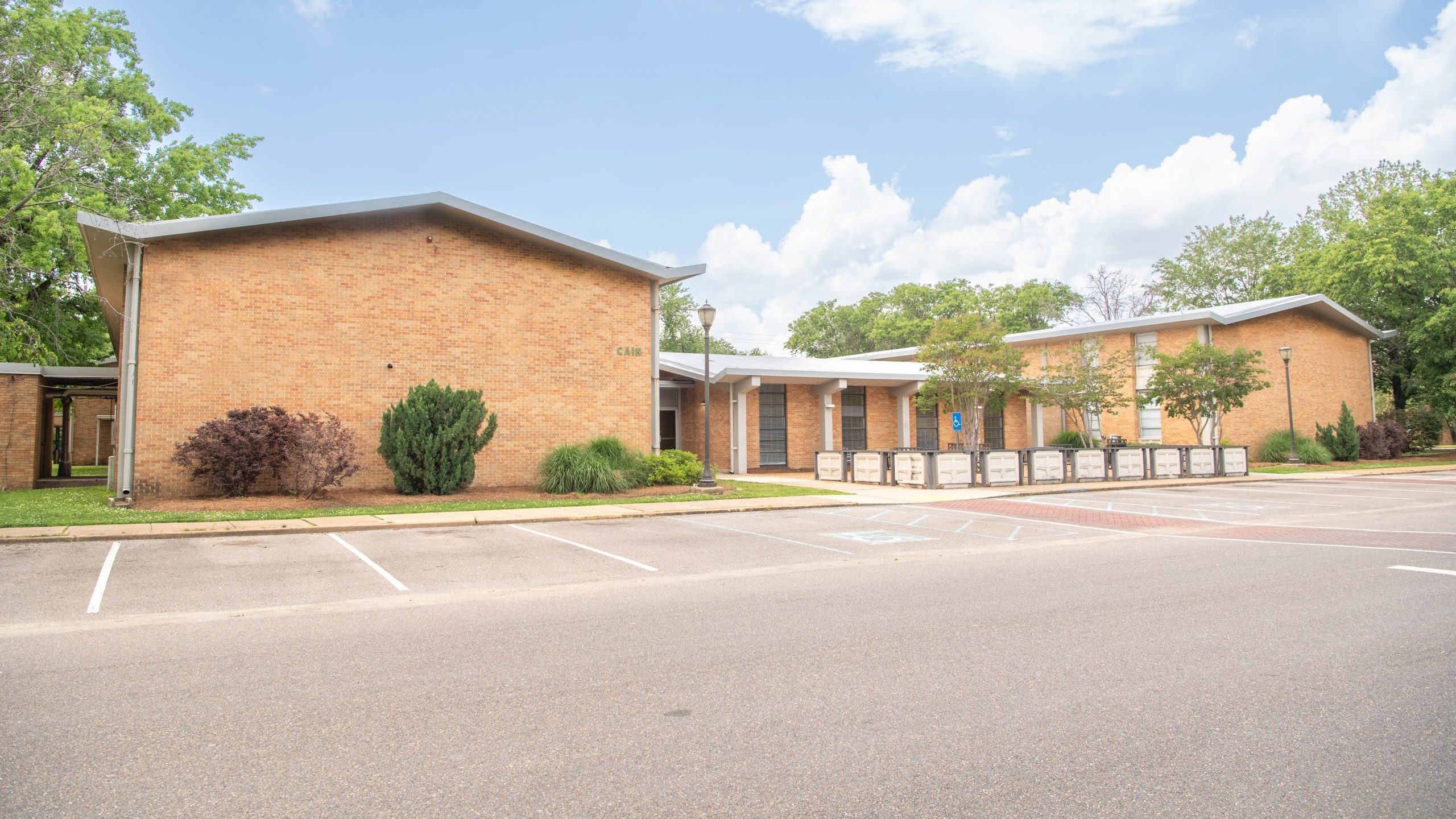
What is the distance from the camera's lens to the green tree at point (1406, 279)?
3797 centimetres

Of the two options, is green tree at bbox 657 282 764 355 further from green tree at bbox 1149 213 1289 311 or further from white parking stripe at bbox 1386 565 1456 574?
white parking stripe at bbox 1386 565 1456 574

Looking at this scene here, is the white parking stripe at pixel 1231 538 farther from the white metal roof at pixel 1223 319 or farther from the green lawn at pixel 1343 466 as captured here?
the white metal roof at pixel 1223 319

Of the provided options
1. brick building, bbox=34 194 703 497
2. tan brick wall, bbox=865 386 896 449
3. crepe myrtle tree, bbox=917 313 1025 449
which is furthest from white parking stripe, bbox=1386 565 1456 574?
tan brick wall, bbox=865 386 896 449

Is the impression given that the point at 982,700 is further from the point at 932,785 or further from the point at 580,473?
the point at 580,473

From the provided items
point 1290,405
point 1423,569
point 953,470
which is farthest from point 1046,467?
point 1423,569

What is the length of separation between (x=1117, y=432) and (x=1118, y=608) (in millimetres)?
35176

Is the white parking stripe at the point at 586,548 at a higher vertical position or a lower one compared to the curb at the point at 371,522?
lower

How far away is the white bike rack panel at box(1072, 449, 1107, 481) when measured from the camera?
82.2 ft

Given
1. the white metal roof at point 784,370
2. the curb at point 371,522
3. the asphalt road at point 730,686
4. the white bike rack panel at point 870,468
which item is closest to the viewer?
the asphalt road at point 730,686

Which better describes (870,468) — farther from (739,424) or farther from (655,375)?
(655,375)

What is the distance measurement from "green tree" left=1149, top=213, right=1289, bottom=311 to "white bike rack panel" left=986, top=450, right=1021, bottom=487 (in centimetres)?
3925

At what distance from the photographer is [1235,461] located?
28.4 m

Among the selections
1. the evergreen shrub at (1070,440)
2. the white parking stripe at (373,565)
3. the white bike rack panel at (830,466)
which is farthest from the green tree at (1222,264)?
the white parking stripe at (373,565)

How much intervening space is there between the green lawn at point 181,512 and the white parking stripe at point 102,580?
2238mm
